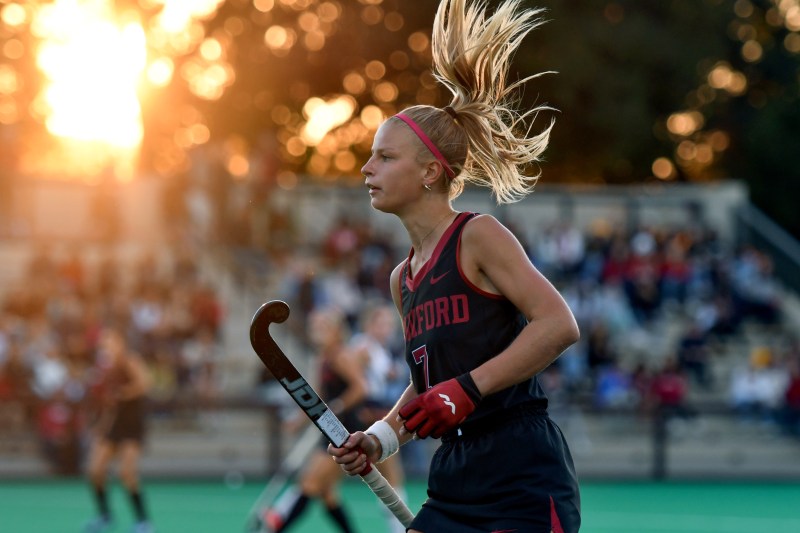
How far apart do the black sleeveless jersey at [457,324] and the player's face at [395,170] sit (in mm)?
205

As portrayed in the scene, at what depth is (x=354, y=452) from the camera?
4324 mm

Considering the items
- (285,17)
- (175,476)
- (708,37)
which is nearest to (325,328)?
(175,476)

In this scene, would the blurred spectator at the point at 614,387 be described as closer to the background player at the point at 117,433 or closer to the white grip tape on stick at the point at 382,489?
the background player at the point at 117,433

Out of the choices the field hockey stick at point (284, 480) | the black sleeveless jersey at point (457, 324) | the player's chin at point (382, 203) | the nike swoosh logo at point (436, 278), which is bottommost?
the field hockey stick at point (284, 480)

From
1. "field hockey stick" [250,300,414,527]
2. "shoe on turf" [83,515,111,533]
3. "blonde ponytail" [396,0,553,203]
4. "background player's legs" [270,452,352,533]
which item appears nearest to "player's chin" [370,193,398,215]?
"blonde ponytail" [396,0,553,203]

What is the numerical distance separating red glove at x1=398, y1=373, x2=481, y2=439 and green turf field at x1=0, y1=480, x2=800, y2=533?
8.96 m

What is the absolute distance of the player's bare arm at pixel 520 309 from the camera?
4.05 metres

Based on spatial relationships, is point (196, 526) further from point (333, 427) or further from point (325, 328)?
point (333, 427)

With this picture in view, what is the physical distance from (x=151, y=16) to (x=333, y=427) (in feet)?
107

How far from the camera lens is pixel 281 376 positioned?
4.30 metres

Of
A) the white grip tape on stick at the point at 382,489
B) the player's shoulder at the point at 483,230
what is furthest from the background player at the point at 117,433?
the player's shoulder at the point at 483,230

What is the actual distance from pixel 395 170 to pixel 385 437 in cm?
92

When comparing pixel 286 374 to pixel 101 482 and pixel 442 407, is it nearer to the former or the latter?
pixel 442 407

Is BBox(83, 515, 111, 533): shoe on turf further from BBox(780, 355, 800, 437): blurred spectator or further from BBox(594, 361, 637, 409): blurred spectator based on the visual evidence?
BBox(780, 355, 800, 437): blurred spectator
